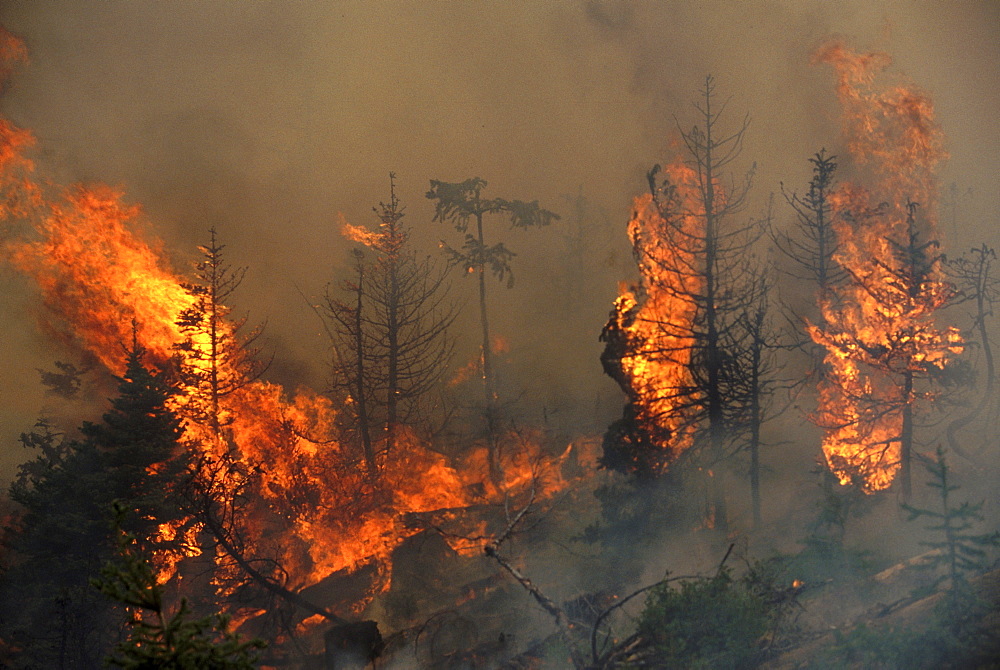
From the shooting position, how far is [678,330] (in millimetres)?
22703

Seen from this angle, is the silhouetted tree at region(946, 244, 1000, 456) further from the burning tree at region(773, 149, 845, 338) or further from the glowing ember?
the glowing ember

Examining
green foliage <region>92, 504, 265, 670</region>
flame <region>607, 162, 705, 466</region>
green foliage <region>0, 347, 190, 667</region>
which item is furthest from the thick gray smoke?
green foliage <region>92, 504, 265, 670</region>

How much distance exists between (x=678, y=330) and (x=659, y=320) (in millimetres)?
647

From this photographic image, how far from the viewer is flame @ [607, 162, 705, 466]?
882 inches

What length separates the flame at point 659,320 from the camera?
882 inches

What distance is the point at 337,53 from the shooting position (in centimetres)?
Result: 3519

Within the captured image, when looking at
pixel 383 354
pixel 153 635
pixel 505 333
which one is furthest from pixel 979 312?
pixel 153 635

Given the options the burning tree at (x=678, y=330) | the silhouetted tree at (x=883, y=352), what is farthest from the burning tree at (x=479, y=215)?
the silhouetted tree at (x=883, y=352)

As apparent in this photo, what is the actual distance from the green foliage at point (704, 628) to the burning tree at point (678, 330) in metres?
9.29

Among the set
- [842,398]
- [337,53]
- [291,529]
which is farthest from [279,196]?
[842,398]

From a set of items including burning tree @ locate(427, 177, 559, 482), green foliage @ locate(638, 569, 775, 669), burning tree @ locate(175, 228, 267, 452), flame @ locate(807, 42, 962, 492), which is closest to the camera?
green foliage @ locate(638, 569, 775, 669)

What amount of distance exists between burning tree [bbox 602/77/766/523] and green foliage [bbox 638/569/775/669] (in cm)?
929

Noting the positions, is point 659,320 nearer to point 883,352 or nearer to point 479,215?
point 883,352

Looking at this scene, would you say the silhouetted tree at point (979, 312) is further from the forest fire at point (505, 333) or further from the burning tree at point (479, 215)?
the burning tree at point (479, 215)
